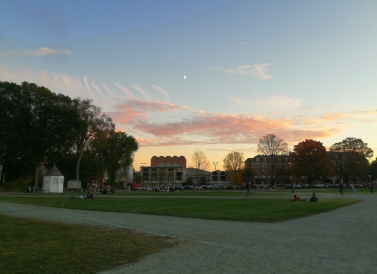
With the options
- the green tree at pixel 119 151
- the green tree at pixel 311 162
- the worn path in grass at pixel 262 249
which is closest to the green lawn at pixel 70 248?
the worn path in grass at pixel 262 249

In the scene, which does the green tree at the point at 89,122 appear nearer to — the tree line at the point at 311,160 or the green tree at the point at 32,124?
the green tree at the point at 32,124

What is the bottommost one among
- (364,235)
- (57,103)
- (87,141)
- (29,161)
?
(364,235)

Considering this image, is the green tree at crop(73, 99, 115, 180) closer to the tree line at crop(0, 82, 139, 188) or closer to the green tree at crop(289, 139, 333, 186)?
the tree line at crop(0, 82, 139, 188)

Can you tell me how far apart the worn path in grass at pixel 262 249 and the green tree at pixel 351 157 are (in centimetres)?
9482

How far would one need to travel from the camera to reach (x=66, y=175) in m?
95.8

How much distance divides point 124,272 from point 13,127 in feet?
191

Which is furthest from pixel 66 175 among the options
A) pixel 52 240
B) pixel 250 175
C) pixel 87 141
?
pixel 52 240

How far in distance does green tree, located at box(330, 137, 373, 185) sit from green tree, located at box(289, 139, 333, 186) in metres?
9.41

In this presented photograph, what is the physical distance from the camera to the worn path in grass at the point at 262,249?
788cm

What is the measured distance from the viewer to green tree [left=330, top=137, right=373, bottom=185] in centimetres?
10131

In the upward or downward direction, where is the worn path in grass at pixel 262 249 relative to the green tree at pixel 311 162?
downward

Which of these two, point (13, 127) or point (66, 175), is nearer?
point (13, 127)

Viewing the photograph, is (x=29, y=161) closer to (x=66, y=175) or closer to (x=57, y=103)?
(x=57, y=103)

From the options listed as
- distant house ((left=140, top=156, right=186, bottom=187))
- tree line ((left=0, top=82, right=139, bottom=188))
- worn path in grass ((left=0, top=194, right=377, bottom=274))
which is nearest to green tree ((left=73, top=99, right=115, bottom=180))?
tree line ((left=0, top=82, right=139, bottom=188))
